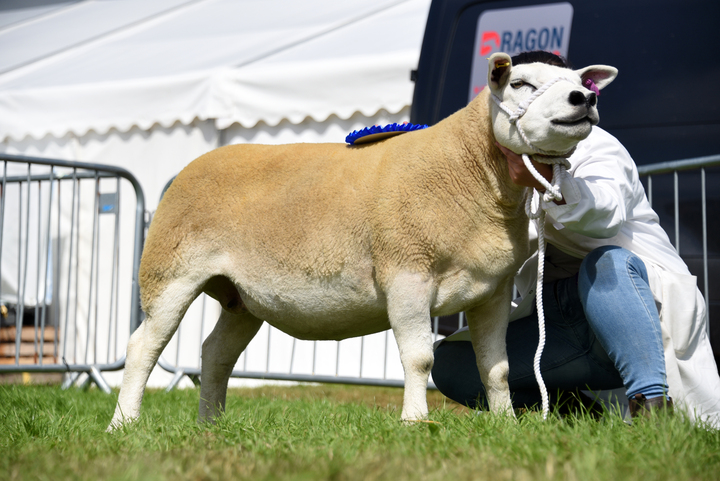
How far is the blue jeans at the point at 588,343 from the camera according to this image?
212cm

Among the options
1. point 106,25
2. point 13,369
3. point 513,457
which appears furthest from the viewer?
point 106,25

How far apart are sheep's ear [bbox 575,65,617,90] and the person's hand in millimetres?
336

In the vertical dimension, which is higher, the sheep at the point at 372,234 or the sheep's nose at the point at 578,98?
the sheep's nose at the point at 578,98

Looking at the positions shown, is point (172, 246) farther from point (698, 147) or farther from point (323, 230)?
point (698, 147)

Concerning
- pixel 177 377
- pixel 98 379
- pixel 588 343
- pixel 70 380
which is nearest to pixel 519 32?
pixel 588 343

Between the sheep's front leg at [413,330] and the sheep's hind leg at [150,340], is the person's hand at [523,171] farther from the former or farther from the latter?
the sheep's hind leg at [150,340]

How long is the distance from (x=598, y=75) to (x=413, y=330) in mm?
993

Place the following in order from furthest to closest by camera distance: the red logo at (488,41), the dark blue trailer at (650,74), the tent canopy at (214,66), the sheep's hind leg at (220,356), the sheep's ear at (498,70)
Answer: the tent canopy at (214,66)
the red logo at (488,41)
the dark blue trailer at (650,74)
the sheep's hind leg at (220,356)
the sheep's ear at (498,70)

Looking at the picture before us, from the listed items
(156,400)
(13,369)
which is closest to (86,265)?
(13,369)

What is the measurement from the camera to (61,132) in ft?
19.2

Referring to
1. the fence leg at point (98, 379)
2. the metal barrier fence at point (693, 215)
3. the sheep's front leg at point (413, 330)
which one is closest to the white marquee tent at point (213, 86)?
the fence leg at point (98, 379)

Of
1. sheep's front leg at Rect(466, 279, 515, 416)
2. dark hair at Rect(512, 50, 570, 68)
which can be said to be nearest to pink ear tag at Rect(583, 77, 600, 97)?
dark hair at Rect(512, 50, 570, 68)

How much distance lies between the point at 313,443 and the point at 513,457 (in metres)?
0.55

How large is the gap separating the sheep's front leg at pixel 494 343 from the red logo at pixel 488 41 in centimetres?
162
